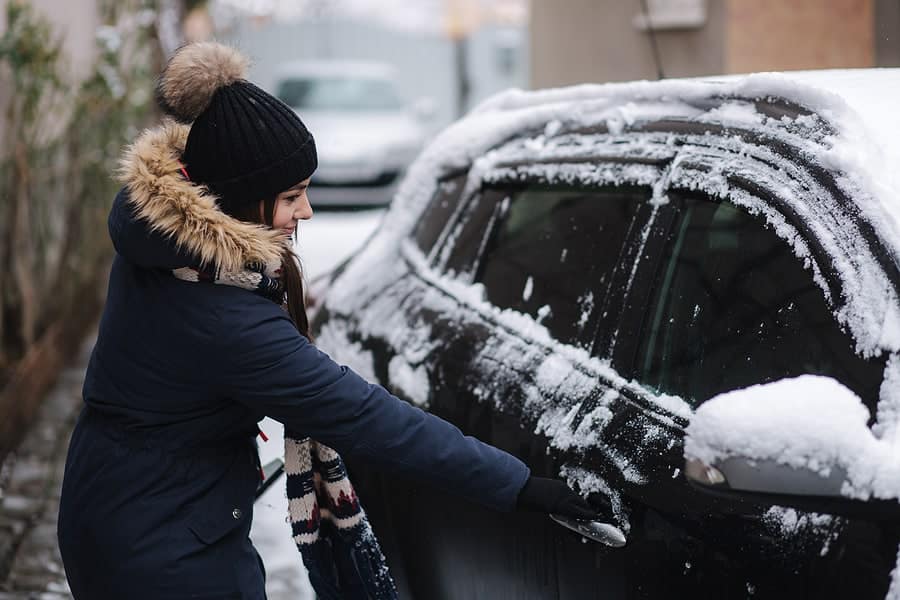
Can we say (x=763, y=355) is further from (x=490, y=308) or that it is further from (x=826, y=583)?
(x=490, y=308)

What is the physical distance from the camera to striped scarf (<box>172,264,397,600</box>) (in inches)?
92.7

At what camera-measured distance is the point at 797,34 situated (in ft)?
23.5

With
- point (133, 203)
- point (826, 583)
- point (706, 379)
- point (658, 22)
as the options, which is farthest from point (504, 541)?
point (658, 22)

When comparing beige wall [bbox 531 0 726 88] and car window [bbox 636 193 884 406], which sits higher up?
beige wall [bbox 531 0 726 88]

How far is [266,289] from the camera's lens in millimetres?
2064

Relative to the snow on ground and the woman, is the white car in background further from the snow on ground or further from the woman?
the woman

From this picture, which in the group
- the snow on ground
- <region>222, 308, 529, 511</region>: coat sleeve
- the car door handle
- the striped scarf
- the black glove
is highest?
<region>222, 308, 529, 511</region>: coat sleeve

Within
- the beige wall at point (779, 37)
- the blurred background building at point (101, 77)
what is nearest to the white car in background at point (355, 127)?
the blurred background building at point (101, 77)

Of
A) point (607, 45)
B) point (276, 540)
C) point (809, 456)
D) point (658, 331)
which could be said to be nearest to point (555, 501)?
point (658, 331)

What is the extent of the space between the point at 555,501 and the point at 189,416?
65 cm

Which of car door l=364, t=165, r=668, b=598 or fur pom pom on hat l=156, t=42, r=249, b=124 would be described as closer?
fur pom pom on hat l=156, t=42, r=249, b=124

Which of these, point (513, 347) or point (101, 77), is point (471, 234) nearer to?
point (513, 347)

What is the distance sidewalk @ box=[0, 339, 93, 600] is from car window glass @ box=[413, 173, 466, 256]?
179cm

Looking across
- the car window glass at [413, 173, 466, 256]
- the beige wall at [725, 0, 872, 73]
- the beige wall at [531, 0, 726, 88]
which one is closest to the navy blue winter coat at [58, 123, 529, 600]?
the car window glass at [413, 173, 466, 256]
